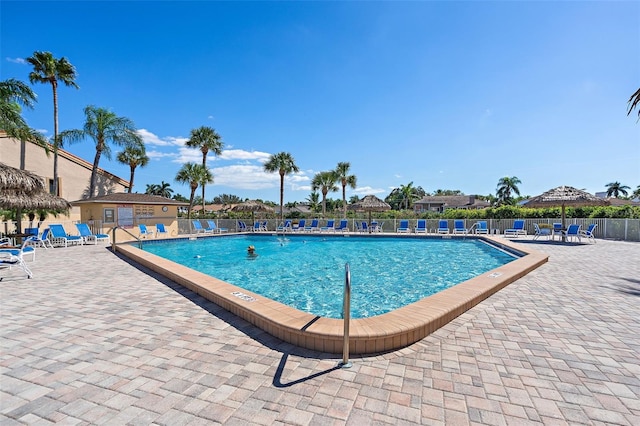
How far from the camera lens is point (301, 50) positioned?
509 inches

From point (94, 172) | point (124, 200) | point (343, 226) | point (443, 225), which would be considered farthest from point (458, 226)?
point (94, 172)

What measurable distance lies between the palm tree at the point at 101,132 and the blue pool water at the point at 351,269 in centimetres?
1218

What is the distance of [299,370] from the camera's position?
2.50m

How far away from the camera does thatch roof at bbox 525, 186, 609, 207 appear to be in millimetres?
12703

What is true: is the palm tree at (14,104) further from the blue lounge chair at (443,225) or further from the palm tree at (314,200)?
the palm tree at (314,200)

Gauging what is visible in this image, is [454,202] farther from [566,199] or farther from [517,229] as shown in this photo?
[566,199]

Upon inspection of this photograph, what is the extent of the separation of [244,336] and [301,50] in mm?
13161

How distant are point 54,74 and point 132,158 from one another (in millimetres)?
9805

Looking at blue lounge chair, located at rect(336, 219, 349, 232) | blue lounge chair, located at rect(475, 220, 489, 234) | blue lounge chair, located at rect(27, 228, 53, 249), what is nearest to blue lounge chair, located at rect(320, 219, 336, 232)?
blue lounge chair, located at rect(336, 219, 349, 232)

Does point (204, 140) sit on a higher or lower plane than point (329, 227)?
higher

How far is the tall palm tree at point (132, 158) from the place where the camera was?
2783 cm

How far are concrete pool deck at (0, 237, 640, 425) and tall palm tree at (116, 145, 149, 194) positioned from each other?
92.3 feet

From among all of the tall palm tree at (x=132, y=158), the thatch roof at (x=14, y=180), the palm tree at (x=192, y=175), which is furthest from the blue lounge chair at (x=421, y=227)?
the tall palm tree at (x=132, y=158)

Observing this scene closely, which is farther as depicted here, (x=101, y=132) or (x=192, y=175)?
(x=192, y=175)
